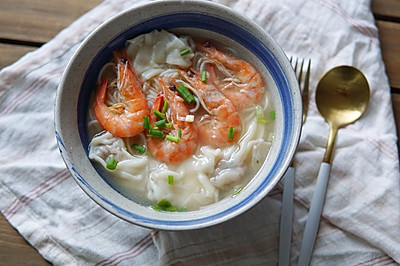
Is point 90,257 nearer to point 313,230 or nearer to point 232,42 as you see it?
point 313,230

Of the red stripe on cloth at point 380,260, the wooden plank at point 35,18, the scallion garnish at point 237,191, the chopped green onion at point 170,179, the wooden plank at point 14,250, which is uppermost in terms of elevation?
the wooden plank at point 35,18

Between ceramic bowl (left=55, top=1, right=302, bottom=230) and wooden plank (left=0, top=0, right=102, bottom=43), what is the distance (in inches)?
23.3

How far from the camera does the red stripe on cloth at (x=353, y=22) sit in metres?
2.57

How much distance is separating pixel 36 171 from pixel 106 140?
1.73 ft

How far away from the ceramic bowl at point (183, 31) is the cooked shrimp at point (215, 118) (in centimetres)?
20

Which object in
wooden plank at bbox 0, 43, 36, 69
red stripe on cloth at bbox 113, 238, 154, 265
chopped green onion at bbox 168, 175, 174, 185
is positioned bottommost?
red stripe on cloth at bbox 113, 238, 154, 265

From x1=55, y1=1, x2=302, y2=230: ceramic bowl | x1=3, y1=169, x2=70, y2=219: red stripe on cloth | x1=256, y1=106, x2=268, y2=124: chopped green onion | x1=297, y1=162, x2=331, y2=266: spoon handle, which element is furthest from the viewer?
x1=3, y1=169, x2=70, y2=219: red stripe on cloth

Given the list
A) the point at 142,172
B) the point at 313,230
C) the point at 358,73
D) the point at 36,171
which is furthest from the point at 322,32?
the point at 36,171

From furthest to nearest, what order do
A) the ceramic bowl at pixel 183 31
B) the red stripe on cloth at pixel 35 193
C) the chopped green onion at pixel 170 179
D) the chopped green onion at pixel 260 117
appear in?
the red stripe on cloth at pixel 35 193 < the chopped green onion at pixel 260 117 < the chopped green onion at pixel 170 179 < the ceramic bowl at pixel 183 31

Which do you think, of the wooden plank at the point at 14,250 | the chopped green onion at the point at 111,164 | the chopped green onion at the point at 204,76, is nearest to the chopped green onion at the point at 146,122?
the chopped green onion at the point at 111,164

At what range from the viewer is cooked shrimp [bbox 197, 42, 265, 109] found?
219 cm

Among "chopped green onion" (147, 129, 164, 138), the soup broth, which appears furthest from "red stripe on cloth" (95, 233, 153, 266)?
"chopped green onion" (147, 129, 164, 138)

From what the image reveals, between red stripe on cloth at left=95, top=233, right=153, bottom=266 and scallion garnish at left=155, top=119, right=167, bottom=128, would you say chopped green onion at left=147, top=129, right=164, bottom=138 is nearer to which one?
scallion garnish at left=155, top=119, right=167, bottom=128

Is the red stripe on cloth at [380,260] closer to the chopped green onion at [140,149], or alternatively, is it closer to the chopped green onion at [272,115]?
the chopped green onion at [272,115]
